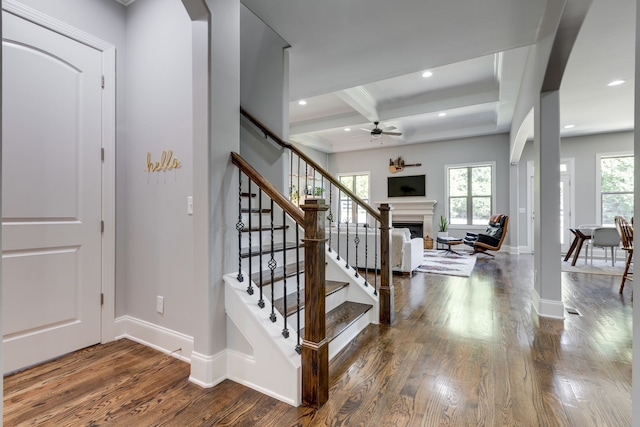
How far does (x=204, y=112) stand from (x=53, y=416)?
1.83 metres

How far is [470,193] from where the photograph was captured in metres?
8.09

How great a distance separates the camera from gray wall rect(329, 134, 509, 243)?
25.2ft

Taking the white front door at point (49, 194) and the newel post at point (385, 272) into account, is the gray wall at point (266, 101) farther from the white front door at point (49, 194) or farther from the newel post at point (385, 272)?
the white front door at point (49, 194)

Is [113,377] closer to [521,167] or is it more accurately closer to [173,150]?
[173,150]

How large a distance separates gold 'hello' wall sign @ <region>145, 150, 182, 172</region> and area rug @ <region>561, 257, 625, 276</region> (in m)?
6.15

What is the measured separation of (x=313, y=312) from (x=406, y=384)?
0.78 m

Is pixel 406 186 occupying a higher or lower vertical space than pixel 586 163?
lower

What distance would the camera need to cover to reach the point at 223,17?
1.94 meters

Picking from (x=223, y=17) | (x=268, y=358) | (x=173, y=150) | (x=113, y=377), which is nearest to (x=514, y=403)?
(x=268, y=358)

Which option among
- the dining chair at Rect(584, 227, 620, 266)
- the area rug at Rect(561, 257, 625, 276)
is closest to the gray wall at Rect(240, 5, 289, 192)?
A: the area rug at Rect(561, 257, 625, 276)

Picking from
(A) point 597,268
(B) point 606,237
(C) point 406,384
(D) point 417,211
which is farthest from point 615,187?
(C) point 406,384

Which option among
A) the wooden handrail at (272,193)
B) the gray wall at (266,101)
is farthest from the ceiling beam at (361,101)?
the wooden handrail at (272,193)

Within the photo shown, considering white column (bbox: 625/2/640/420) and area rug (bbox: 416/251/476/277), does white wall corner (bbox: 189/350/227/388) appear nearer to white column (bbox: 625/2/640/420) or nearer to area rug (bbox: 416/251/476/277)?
white column (bbox: 625/2/640/420)

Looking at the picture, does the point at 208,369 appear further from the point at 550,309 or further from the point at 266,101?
the point at 550,309
